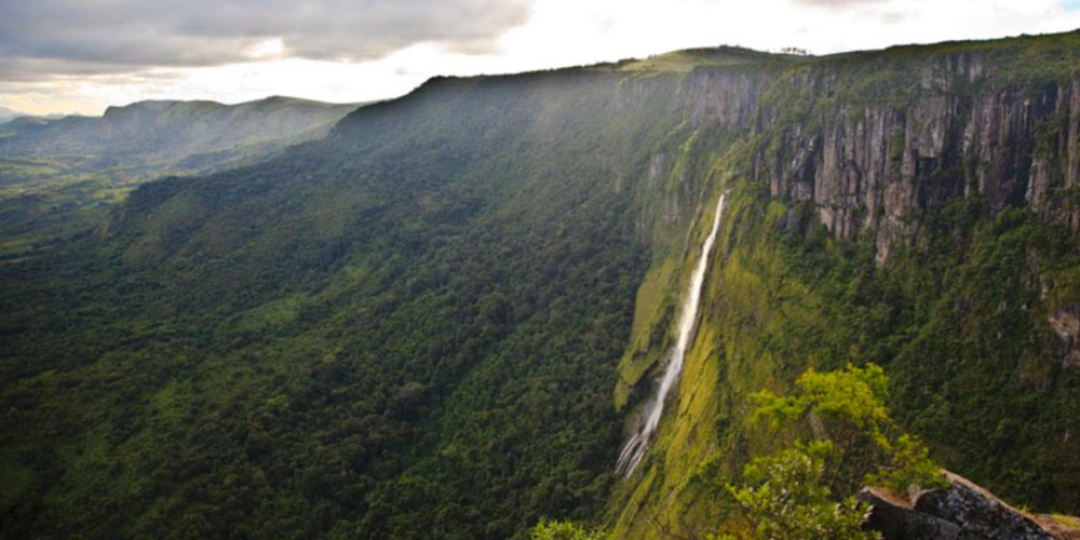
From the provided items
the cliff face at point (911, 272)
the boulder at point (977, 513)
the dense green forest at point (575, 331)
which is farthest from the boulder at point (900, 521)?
the cliff face at point (911, 272)

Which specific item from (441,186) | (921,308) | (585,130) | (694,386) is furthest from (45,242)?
(921,308)

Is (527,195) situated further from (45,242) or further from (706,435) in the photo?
(45,242)

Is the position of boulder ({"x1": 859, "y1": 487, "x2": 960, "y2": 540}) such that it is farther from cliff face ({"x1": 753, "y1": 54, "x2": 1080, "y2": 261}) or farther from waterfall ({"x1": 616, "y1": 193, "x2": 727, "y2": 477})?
waterfall ({"x1": 616, "y1": 193, "x2": 727, "y2": 477})

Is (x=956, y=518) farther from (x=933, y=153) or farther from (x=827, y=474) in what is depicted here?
(x=933, y=153)

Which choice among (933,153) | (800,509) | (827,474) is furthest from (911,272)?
(800,509)

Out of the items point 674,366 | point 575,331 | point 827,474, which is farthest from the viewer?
point 575,331
